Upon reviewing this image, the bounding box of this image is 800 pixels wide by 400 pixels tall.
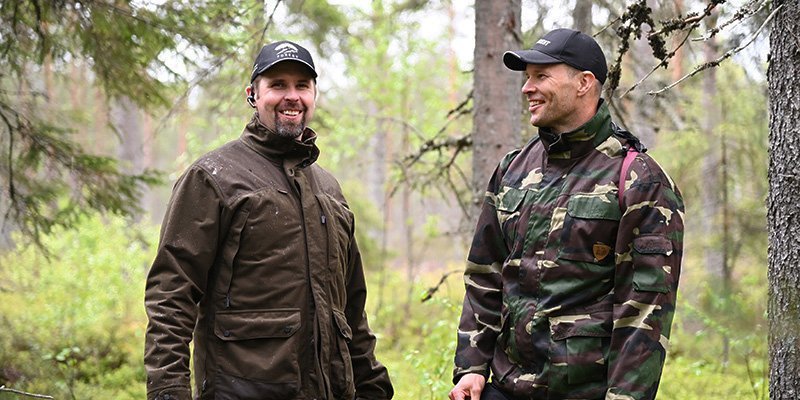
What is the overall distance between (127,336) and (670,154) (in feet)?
34.7

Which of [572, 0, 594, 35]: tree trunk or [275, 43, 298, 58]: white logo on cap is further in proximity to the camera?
[572, 0, 594, 35]: tree trunk

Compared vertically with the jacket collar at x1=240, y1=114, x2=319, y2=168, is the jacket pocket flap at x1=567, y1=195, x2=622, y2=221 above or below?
below

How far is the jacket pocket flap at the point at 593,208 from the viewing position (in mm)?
2988

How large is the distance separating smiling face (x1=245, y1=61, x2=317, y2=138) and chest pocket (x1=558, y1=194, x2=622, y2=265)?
1455mm

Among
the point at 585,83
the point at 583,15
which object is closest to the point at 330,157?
the point at 583,15

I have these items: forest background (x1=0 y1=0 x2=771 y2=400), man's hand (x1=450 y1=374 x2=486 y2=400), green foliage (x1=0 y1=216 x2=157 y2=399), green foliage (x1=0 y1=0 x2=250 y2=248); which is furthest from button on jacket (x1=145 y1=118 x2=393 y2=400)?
green foliage (x1=0 y1=216 x2=157 y2=399)

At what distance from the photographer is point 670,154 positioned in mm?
14203

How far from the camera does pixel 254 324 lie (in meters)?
3.31

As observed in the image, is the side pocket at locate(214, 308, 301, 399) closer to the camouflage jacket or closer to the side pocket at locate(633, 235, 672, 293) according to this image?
the camouflage jacket

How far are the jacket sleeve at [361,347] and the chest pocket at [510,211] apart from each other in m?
0.94

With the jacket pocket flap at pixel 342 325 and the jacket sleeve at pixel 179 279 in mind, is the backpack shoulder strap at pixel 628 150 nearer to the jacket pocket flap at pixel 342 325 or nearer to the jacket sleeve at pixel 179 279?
the jacket pocket flap at pixel 342 325

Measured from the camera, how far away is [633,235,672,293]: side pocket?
2867 mm

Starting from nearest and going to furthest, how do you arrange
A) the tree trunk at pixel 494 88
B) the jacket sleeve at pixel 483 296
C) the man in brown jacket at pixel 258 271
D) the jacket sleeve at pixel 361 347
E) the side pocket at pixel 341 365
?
the man in brown jacket at pixel 258 271 → the jacket sleeve at pixel 483 296 → the side pocket at pixel 341 365 → the jacket sleeve at pixel 361 347 → the tree trunk at pixel 494 88

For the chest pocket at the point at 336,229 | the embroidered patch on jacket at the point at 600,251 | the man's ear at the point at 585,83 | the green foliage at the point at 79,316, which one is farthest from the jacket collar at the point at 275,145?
the green foliage at the point at 79,316
